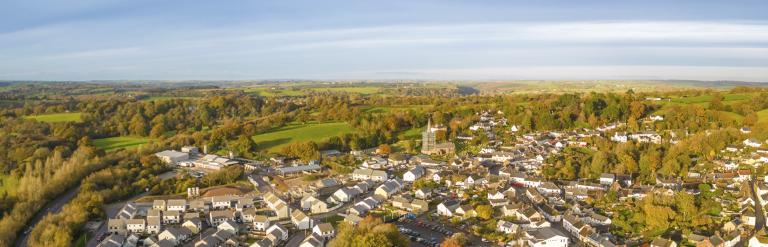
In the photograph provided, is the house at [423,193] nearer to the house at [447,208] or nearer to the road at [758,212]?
the house at [447,208]

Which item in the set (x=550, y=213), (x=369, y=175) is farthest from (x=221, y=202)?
(x=550, y=213)

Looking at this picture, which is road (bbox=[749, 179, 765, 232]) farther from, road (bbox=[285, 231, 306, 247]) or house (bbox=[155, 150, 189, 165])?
house (bbox=[155, 150, 189, 165])

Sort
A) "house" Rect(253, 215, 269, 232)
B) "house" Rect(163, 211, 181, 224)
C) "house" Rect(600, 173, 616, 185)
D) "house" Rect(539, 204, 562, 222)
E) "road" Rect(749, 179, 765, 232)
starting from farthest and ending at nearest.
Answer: "house" Rect(600, 173, 616, 185)
"house" Rect(163, 211, 181, 224)
"house" Rect(539, 204, 562, 222)
"house" Rect(253, 215, 269, 232)
"road" Rect(749, 179, 765, 232)

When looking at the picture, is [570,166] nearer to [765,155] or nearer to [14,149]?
[765,155]

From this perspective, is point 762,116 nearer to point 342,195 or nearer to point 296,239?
point 342,195

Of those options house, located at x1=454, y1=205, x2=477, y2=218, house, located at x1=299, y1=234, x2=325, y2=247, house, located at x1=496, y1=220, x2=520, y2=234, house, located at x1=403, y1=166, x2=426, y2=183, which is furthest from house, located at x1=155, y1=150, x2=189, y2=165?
house, located at x1=496, y1=220, x2=520, y2=234

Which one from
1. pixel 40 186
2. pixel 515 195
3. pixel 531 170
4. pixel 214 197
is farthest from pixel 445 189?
pixel 40 186
